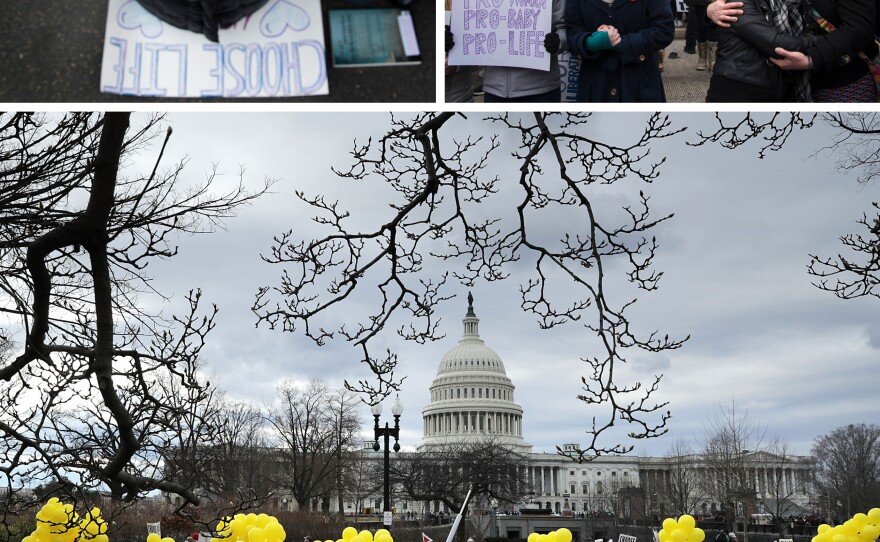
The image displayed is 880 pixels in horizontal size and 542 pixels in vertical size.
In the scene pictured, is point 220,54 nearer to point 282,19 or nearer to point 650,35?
point 282,19

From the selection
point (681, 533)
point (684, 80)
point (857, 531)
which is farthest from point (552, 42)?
point (857, 531)

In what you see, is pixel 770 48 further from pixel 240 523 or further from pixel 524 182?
pixel 240 523

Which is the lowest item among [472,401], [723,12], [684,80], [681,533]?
[681,533]

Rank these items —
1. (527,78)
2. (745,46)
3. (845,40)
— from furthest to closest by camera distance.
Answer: (527,78) → (745,46) → (845,40)

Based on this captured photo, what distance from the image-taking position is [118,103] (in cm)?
470

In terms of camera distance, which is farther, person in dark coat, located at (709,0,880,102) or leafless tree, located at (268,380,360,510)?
leafless tree, located at (268,380,360,510)

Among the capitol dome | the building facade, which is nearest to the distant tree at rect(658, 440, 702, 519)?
the building facade

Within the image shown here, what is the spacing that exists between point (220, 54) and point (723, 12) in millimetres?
2719

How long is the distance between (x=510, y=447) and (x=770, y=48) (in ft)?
129

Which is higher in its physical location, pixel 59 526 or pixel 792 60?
pixel 792 60

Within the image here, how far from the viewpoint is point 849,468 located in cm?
2544

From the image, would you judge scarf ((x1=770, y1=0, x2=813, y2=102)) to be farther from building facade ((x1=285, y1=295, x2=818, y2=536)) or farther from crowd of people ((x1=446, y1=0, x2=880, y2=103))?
building facade ((x1=285, y1=295, x2=818, y2=536))

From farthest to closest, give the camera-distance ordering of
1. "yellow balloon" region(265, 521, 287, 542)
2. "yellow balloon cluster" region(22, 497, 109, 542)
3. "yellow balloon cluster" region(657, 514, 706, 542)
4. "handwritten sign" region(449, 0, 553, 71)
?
"yellow balloon cluster" region(657, 514, 706, 542) < "handwritten sign" region(449, 0, 553, 71) < "yellow balloon" region(265, 521, 287, 542) < "yellow balloon cluster" region(22, 497, 109, 542)

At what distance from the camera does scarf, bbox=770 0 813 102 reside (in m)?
4.82
